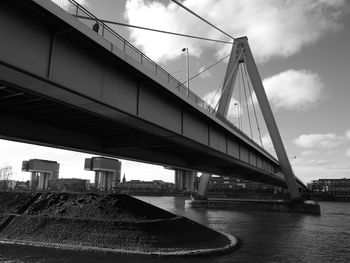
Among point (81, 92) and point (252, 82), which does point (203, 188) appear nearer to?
point (252, 82)

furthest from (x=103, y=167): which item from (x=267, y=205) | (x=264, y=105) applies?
(x=264, y=105)

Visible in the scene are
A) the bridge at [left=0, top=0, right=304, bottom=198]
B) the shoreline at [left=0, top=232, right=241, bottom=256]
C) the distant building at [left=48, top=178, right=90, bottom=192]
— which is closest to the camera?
the bridge at [left=0, top=0, right=304, bottom=198]

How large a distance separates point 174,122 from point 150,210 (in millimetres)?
10228

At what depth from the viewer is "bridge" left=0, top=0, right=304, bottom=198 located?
41.0 ft

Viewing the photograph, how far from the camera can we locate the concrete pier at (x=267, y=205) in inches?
2709

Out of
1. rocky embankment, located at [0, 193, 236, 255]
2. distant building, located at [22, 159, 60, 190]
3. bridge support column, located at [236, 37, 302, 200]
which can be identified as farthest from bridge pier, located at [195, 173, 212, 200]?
distant building, located at [22, 159, 60, 190]

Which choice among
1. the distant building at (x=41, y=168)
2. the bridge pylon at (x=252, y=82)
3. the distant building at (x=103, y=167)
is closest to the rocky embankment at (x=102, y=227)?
the bridge pylon at (x=252, y=82)

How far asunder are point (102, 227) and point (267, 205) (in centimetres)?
5457

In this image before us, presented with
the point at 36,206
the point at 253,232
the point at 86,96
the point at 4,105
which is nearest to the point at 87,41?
the point at 86,96

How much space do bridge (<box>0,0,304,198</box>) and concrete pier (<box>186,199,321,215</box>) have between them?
41757mm

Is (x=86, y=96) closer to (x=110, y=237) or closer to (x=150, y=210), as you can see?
(x=110, y=237)

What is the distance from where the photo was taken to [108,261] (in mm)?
21266

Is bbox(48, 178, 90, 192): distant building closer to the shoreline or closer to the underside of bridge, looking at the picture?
the underside of bridge

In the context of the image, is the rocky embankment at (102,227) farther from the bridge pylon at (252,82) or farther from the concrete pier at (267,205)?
the concrete pier at (267,205)
